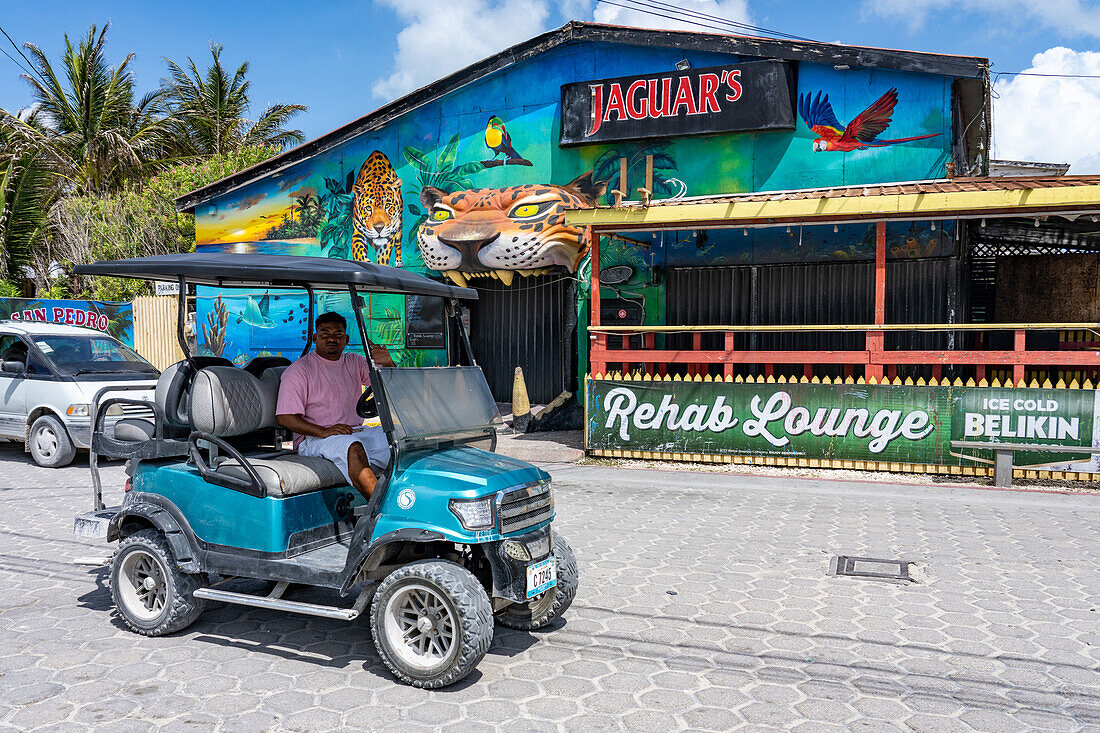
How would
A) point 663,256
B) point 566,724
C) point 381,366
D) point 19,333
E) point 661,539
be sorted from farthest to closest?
point 663,256, point 19,333, point 661,539, point 381,366, point 566,724

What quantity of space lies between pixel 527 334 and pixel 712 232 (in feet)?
13.7

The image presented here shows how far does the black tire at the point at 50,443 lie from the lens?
37.8 ft

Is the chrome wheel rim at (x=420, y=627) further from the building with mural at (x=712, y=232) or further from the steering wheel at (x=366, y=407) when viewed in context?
the building with mural at (x=712, y=232)

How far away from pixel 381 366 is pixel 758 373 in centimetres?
1040

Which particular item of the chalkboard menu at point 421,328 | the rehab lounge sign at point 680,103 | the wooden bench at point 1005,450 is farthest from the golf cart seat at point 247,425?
the chalkboard menu at point 421,328

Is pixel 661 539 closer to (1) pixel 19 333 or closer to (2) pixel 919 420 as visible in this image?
(2) pixel 919 420

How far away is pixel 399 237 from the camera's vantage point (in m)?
17.0

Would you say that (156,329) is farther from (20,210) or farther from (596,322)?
(596,322)

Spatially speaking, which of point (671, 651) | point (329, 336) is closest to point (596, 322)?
point (329, 336)

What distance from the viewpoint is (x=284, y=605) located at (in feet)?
15.4

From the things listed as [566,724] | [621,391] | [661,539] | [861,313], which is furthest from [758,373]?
[566,724]

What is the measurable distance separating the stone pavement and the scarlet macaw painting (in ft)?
25.4

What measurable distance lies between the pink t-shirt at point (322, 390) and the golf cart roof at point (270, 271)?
0.61m

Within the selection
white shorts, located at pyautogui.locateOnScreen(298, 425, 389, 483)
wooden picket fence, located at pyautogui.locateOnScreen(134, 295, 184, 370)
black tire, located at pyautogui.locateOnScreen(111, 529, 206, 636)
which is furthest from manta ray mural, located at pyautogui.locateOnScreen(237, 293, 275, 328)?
white shorts, located at pyautogui.locateOnScreen(298, 425, 389, 483)
